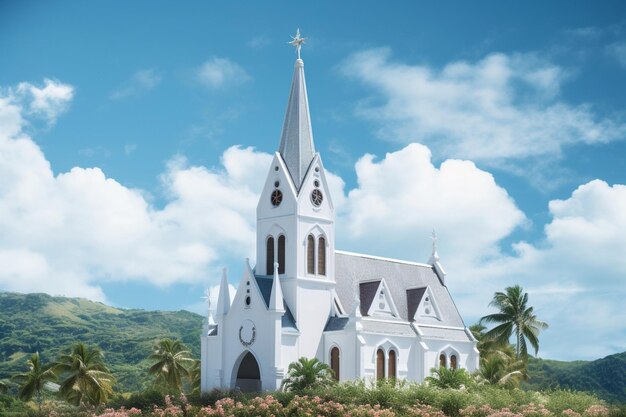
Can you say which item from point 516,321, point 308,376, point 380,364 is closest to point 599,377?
point 516,321

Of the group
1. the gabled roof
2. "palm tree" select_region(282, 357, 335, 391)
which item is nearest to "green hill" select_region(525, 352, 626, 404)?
the gabled roof

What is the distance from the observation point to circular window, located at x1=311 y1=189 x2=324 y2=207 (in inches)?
1898

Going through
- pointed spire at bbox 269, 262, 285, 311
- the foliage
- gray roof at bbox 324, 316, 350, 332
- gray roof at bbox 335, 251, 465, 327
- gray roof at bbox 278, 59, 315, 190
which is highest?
gray roof at bbox 278, 59, 315, 190

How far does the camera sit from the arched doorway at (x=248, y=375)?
4638 centimetres

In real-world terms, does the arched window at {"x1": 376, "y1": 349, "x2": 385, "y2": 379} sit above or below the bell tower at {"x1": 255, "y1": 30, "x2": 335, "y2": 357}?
below

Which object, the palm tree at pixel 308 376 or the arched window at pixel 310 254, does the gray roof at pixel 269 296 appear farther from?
the palm tree at pixel 308 376

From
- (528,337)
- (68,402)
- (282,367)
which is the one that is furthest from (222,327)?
(528,337)

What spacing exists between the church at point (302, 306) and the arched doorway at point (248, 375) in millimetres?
59

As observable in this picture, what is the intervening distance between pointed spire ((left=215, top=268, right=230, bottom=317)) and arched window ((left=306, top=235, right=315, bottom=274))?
4934mm

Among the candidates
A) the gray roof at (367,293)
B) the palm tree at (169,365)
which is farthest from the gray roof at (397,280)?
the palm tree at (169,365)

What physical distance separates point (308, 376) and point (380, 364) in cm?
714

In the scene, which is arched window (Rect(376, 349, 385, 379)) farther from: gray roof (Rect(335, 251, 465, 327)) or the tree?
the tree

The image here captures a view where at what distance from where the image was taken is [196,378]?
56469mm

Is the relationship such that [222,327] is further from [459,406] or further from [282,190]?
[459,406]
